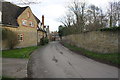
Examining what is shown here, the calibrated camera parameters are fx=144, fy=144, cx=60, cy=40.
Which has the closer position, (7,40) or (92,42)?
(92,42)

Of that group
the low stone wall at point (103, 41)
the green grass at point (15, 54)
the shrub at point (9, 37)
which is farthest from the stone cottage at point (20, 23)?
the low stone wall at point (103, 41)

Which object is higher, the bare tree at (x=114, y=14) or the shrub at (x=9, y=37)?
the bare tree at (x=114, y=14)

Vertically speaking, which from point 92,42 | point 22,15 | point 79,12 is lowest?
point 92,42

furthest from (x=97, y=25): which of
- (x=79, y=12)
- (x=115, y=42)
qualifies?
(x=115, y=42)

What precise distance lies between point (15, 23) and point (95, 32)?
1683cm

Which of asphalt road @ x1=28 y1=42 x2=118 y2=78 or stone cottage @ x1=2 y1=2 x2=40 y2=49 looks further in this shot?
stone cottage @ x1=2 y1=2 x2=40 y2=49

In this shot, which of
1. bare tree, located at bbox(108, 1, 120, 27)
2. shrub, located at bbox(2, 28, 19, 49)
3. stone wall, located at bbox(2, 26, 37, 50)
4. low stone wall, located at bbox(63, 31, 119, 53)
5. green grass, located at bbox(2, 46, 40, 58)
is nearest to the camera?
low stone wall, located at bbox(63, 31, 119, 53)

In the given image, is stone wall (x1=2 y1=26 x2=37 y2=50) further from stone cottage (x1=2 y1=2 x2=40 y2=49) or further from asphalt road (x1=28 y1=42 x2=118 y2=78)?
asphalt road (x1=28 y1=42 x2=118 y2=78)

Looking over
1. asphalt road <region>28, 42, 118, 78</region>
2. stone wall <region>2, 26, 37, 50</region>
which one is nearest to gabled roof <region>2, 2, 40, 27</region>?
stone wall <region>2, 26, 37, 50</region>

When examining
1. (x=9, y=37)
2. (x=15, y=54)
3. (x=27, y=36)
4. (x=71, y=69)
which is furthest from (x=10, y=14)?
(x=71, y=69)

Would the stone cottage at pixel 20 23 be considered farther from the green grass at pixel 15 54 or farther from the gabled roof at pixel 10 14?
the green grass at pixel 15 54

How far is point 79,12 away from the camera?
42.3 m

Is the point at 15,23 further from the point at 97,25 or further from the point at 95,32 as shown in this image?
the point at 97,25

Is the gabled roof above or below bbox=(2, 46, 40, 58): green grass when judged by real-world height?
above
